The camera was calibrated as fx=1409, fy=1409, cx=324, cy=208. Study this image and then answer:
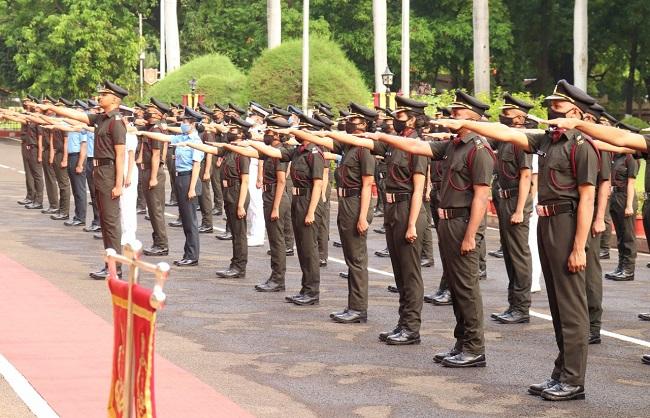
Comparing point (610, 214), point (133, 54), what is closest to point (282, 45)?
point (133, 54)

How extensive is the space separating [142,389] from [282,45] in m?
38.0

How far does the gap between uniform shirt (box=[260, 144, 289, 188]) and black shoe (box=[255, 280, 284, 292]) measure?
1.25m

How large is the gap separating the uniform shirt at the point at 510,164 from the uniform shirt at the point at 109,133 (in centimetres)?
468

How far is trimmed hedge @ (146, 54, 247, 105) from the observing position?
45.9 m

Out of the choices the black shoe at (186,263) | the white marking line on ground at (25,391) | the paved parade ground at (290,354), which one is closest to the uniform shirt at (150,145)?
the black shoe at (186,263)

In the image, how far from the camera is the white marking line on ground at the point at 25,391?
942 centimetres

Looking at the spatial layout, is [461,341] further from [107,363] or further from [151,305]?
[151,305]

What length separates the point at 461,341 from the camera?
1180 centimetres

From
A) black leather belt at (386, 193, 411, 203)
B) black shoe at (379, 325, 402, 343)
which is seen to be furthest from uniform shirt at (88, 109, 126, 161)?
black shoe at (379, 325, 402, 343)

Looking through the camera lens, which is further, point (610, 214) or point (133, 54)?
point (133, 54)

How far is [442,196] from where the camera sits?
38.9ft

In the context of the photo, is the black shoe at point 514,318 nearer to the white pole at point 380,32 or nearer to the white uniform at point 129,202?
the white uniform at point 129,202

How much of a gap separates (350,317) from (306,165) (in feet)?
7.05

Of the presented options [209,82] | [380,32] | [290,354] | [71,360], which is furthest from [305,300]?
[209,82]
